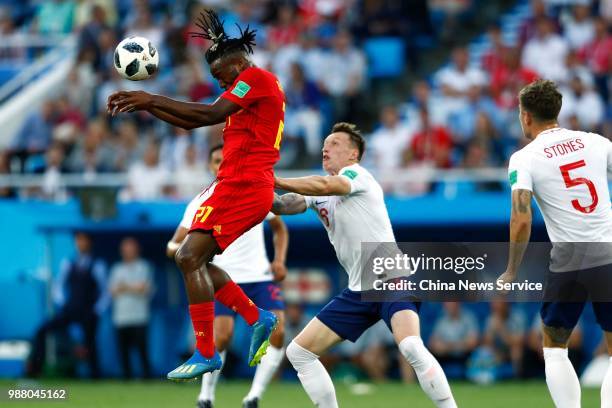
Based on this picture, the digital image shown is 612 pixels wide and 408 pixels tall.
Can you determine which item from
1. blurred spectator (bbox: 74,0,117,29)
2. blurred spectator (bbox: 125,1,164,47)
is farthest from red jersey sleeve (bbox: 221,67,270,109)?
blurred spectator (bbox: 74,0,117,29)

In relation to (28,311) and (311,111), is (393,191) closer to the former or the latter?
(311,111)

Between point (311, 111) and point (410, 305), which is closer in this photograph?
point (410, 305)

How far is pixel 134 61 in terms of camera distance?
9.32 meters

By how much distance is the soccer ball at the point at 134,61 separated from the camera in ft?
30.6

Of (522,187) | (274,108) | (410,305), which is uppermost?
(274,108)

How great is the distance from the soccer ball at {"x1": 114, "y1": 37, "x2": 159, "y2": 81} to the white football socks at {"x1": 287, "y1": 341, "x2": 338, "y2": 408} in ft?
8.15

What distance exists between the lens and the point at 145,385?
57.8ft

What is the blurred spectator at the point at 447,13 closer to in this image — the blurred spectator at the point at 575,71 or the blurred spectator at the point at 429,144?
the blurred spectator at the point at 575,71

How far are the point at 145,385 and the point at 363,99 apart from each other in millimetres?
5983

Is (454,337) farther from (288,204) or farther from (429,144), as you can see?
(288,204)

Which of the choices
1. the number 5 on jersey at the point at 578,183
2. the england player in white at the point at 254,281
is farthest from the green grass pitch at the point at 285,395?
the number 5 on jersey at the point at 578,183

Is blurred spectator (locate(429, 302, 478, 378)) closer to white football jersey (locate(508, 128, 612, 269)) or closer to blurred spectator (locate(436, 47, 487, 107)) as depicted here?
blurred spectator (locate(436, 47, 487, 107))

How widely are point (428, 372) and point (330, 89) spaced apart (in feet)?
36.0

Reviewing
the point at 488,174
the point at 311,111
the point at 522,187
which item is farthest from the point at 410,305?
the point at 311,111
